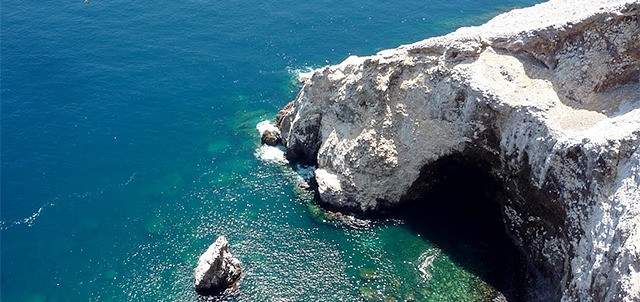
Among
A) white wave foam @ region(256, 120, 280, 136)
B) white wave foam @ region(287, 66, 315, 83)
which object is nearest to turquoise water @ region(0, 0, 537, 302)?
white wave foam @ region(287, 66, 315, 83)

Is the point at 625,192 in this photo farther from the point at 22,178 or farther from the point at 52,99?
the point at 52,99

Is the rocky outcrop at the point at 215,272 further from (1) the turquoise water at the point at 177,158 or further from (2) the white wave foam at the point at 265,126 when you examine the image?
(2) the white wave foam at the point at 265,126

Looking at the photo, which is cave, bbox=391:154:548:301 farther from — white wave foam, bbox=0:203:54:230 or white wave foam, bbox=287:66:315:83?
white wave foam, bbox=0:203:54:230

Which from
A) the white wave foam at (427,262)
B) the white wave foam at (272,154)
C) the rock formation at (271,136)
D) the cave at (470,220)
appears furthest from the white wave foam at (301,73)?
the white wave foam at (427,262)

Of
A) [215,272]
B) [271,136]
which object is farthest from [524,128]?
[271,136]

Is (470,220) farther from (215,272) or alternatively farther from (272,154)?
(215,272)
